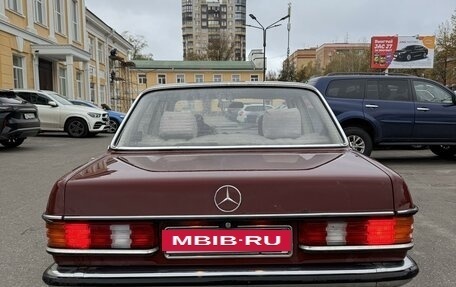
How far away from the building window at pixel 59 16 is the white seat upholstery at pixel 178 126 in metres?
25.5

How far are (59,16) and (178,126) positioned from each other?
26.6 m

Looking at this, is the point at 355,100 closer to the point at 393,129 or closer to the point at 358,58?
the point at 393,129

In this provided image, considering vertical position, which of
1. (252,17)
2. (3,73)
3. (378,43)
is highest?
(252,17)

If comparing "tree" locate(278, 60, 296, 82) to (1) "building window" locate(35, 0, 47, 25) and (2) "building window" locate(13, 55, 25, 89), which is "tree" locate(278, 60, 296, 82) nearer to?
(1) "building window" locate(35, 0, 47, 25)

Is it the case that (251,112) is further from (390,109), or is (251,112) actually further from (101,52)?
(101,52)

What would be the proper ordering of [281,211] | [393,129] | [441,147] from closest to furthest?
[281,211] < [393,129] < [441,147]

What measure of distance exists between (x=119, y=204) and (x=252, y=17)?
30362 mm

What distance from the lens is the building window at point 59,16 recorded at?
25.9 m

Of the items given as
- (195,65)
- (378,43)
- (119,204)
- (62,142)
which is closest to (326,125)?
(119,204)

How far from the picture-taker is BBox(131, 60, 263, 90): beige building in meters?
56.6

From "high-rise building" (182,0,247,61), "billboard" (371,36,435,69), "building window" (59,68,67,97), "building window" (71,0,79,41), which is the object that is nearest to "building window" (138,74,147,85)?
"building window" (71,0,79,41)

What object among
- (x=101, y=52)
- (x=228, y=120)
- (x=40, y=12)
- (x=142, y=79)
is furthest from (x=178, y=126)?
(x=142, y=79)

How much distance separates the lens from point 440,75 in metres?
39.8

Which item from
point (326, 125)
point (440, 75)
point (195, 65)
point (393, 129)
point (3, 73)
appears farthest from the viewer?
point (195, 65)
